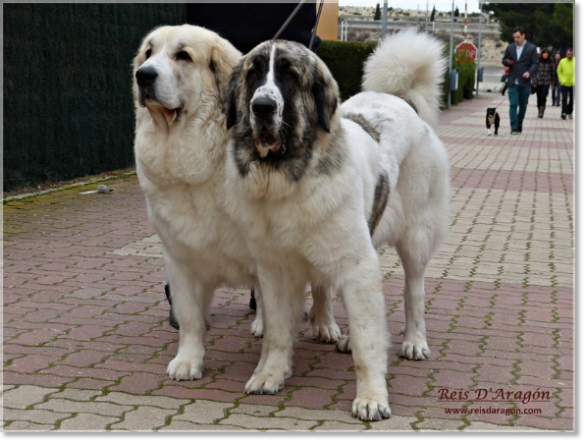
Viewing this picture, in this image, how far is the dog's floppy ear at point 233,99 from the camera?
4.30 metres

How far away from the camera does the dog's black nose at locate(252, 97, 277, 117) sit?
13.1 ft

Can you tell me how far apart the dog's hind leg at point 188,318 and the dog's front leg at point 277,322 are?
0.35 m

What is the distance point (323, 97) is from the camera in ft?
13.9

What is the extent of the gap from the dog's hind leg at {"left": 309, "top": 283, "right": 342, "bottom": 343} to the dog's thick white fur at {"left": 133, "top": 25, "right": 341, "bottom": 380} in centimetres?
96

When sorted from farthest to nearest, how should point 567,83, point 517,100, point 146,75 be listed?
point 567,83 < point 517,100 < point 146,75

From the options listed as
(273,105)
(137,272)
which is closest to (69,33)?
(137,272)

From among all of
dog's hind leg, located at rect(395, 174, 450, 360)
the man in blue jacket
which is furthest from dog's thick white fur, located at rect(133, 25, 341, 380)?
the man in blue jacket

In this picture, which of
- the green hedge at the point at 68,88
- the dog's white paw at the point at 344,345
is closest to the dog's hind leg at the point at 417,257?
the dog's white paw at the point at 344,345

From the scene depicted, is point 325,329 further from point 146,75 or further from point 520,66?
point 520,66

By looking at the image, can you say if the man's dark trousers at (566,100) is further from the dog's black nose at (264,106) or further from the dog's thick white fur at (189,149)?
the dog's black nose at (264,106)

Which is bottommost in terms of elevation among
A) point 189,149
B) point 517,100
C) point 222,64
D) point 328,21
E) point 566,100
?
point 566,100

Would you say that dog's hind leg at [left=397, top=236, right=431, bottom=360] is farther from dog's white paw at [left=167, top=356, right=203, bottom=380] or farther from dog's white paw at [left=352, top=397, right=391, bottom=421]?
dog's white paw at [left=167, top=356, right=203, bottom=380]

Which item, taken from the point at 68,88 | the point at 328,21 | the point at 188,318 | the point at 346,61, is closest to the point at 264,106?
the point at 188,318

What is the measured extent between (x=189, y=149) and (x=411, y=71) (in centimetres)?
185
